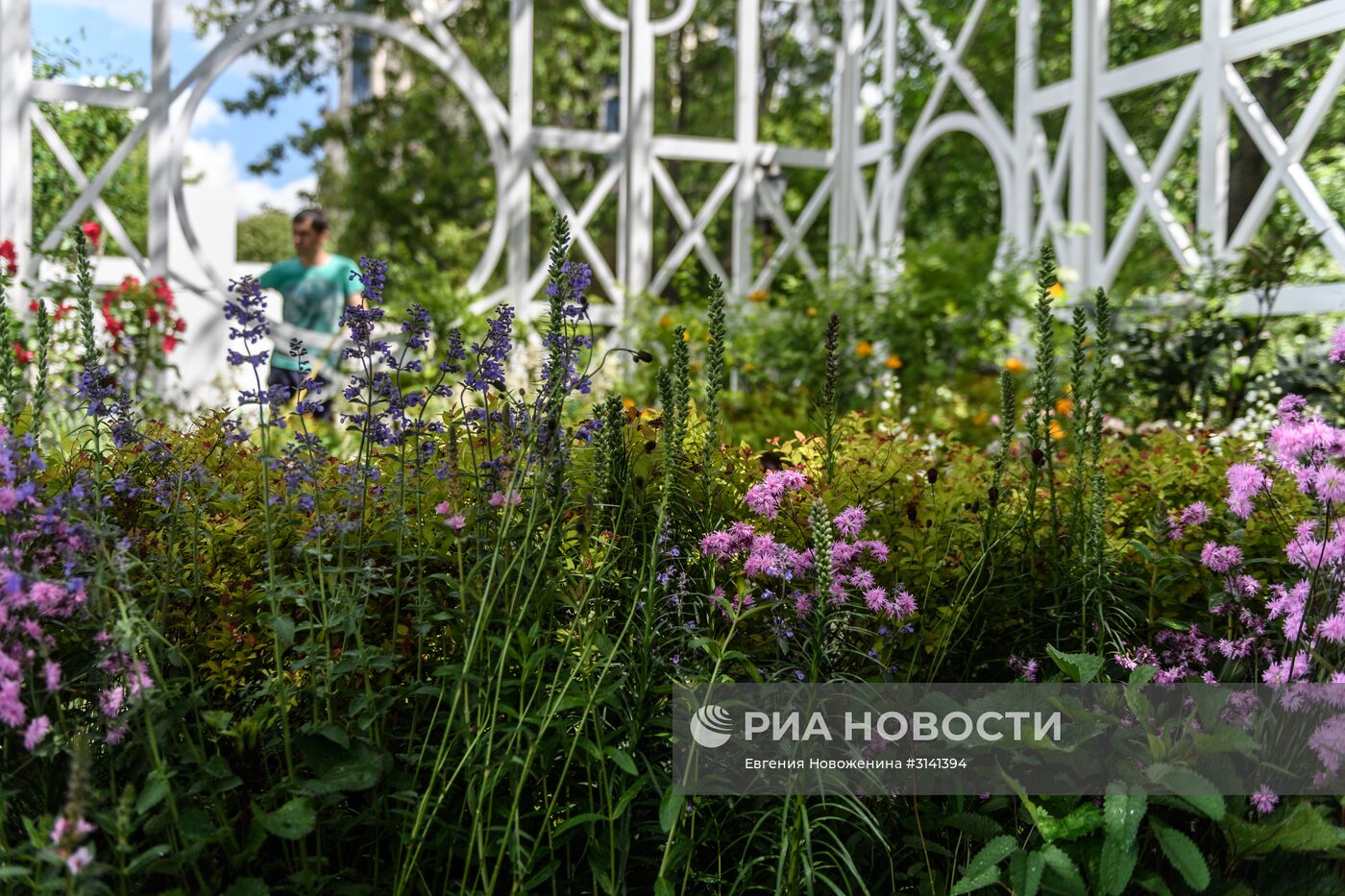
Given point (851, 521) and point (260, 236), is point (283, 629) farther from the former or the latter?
point (260, 236)

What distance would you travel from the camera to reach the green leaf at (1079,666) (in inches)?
64.8

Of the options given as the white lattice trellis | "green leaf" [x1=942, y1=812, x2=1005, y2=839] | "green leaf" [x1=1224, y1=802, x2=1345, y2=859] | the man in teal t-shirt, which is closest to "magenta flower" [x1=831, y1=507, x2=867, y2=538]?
"green leaf" [x1=942, y1=812, x2=1005, y2=839]

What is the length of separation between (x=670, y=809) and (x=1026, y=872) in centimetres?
49

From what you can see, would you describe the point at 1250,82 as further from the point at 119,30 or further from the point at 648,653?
the point at 119,30

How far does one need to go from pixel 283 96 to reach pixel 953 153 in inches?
327

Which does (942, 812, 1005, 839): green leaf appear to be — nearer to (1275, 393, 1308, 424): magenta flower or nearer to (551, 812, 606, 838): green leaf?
(551, 812, 606, 838): green leaf

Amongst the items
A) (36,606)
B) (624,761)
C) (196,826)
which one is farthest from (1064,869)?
(36,606)

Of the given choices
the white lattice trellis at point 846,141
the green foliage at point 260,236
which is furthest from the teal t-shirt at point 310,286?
the green foliage at point 260,236

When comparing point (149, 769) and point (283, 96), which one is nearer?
point (149, 769)

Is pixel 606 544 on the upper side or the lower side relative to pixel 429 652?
upper

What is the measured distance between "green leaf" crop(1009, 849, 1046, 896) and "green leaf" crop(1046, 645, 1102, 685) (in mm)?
264

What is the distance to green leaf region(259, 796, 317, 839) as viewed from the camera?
4.51ft

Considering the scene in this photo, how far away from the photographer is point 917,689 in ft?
6.00

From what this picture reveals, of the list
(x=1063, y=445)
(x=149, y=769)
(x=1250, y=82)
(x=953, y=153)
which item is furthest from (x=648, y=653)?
(x=953, y=153)
